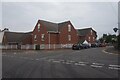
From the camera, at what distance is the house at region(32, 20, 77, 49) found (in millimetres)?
54778

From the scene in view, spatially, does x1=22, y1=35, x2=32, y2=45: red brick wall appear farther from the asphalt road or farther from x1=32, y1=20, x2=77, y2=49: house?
the asphalt road

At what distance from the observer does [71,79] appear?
8.43 m

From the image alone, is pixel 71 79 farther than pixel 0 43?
No

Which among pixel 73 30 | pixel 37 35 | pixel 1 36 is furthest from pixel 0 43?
pixel 73 30

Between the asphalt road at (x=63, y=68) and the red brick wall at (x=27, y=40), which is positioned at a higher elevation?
the red brick wall at (x=27, y=40)

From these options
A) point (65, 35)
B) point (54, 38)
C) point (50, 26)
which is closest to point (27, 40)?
point (50, 26)

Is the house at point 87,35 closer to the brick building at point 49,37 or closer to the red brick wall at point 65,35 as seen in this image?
the red brick wall at point 65,35

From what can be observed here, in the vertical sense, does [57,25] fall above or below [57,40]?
above

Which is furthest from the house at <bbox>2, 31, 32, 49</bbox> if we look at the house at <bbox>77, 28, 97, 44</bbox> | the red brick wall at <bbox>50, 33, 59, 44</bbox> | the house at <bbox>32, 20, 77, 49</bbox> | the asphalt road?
the asphalt road

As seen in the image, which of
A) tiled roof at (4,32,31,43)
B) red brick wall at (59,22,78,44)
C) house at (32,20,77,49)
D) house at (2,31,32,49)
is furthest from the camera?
tiled roof at (4,32,31,43)

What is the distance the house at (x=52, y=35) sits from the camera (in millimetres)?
54778

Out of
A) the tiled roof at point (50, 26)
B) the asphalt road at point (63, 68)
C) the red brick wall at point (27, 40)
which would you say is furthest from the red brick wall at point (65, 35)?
the asphalt road at point (63, 68)

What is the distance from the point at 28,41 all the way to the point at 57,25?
42.4ft

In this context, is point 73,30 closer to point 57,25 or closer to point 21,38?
point 57,25
